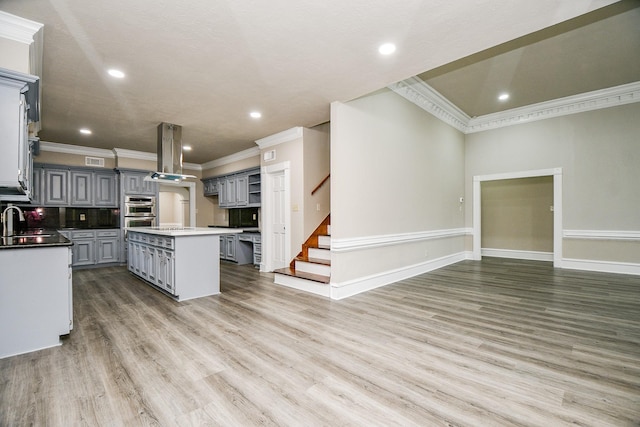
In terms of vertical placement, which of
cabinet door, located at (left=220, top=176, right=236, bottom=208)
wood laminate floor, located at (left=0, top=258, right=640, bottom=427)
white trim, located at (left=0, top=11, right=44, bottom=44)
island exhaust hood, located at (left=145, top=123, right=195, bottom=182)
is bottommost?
wood laminate floor, located at (left=0, top=258, right=640, bottom=427)

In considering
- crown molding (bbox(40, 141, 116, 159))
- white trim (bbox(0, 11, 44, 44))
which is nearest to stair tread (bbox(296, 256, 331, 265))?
white trim (bbox(0, 11, 44, 44))

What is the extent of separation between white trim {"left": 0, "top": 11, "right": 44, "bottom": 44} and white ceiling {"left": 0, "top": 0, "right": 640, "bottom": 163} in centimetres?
7

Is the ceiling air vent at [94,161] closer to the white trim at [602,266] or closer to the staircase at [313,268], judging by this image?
the staircase at [313,268]

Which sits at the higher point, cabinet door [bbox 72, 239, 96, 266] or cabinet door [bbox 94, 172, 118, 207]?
cabinet door [bbox 94, 172, 118, 207]

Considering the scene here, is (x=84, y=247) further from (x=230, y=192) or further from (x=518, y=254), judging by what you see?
(x=518, y=254)

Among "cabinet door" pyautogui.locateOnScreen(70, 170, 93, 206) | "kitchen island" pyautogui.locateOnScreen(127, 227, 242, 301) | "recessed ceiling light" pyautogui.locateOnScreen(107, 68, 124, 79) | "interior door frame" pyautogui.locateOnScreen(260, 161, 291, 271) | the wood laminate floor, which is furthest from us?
"cabinet door" pyautogui.locateOnScreen(70, 170, 93, 206)

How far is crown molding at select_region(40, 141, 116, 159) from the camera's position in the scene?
21.0ft

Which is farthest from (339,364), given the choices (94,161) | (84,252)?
(94,161)

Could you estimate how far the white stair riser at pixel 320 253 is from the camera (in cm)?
498

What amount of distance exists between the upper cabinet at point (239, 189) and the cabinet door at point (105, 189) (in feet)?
8.20

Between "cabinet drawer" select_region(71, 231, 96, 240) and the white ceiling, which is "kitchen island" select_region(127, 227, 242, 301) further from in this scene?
"cabinet drawer" select_region(71, 231, 96, 240)

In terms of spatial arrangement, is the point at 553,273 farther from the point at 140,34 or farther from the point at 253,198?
the point at 140,34

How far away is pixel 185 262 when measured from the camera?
4102mm

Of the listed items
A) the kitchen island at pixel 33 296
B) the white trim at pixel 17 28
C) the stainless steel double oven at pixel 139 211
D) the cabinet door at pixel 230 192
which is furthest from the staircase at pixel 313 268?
the stainless steel double oven at pixel 139 211
